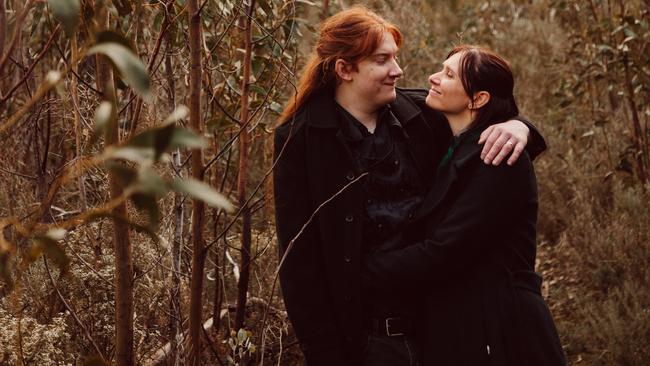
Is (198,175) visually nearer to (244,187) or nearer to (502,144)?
(502,144)

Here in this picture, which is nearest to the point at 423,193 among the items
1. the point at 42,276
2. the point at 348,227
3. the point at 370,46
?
the point at 348,227

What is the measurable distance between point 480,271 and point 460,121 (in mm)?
508

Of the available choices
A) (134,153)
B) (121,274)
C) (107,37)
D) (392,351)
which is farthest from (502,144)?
(134,153)

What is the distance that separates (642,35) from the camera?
4973 millimetres

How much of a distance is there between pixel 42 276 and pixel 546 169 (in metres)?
3.88

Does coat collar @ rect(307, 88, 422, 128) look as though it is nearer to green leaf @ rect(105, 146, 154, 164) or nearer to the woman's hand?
the woman's hand

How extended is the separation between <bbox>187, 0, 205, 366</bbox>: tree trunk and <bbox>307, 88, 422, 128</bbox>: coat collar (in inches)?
22.5

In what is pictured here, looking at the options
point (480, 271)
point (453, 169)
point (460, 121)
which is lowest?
point (480, 271)

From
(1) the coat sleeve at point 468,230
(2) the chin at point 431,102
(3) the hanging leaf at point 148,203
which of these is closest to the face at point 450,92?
(2) the chin at point 431,102

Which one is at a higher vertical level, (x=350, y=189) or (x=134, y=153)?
(x=350, y=189)

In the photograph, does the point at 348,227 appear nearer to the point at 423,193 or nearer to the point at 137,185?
the point at 423,193

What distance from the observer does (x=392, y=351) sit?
2510 mm

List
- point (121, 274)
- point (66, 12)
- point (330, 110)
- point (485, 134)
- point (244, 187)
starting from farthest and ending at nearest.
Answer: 1. point (244, 187)
2. point (330, 110)
3. point (485, 134)
4. point (121, 274)
5. point (66, 12)

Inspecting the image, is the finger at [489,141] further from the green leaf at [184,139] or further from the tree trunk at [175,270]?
the green leaf at [184,139]
